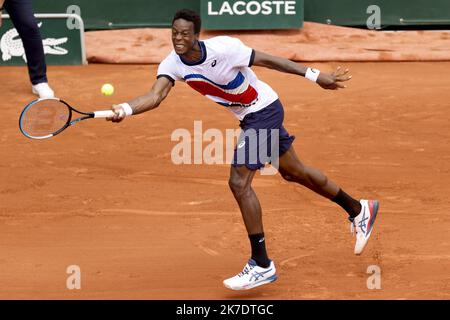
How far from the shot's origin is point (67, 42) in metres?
12.4

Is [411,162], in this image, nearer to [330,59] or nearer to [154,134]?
[154,134]

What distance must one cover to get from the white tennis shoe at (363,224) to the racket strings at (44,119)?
2.13 metres

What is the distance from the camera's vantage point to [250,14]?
501 inches

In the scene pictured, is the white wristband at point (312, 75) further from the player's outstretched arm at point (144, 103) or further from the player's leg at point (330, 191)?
the player's outstretched arm at point (144, 103)

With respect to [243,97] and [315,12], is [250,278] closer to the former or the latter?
[243,97]

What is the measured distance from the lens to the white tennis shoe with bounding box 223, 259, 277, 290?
6.09m

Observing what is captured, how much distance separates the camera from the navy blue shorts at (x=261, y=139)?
614cm

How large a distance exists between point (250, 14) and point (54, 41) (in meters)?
2.61

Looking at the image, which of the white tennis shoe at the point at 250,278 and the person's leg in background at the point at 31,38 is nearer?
the white tennis shoe at the point at 250,278

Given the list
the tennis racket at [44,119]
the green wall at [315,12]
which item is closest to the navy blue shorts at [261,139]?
the tennis racket at [44,119]

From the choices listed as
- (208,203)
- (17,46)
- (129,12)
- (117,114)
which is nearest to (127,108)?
(117,114)

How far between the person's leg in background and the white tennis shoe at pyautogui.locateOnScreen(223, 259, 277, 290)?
537 cm

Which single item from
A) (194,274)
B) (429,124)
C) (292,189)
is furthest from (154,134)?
(194,274)

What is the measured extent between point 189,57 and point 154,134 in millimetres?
3711
